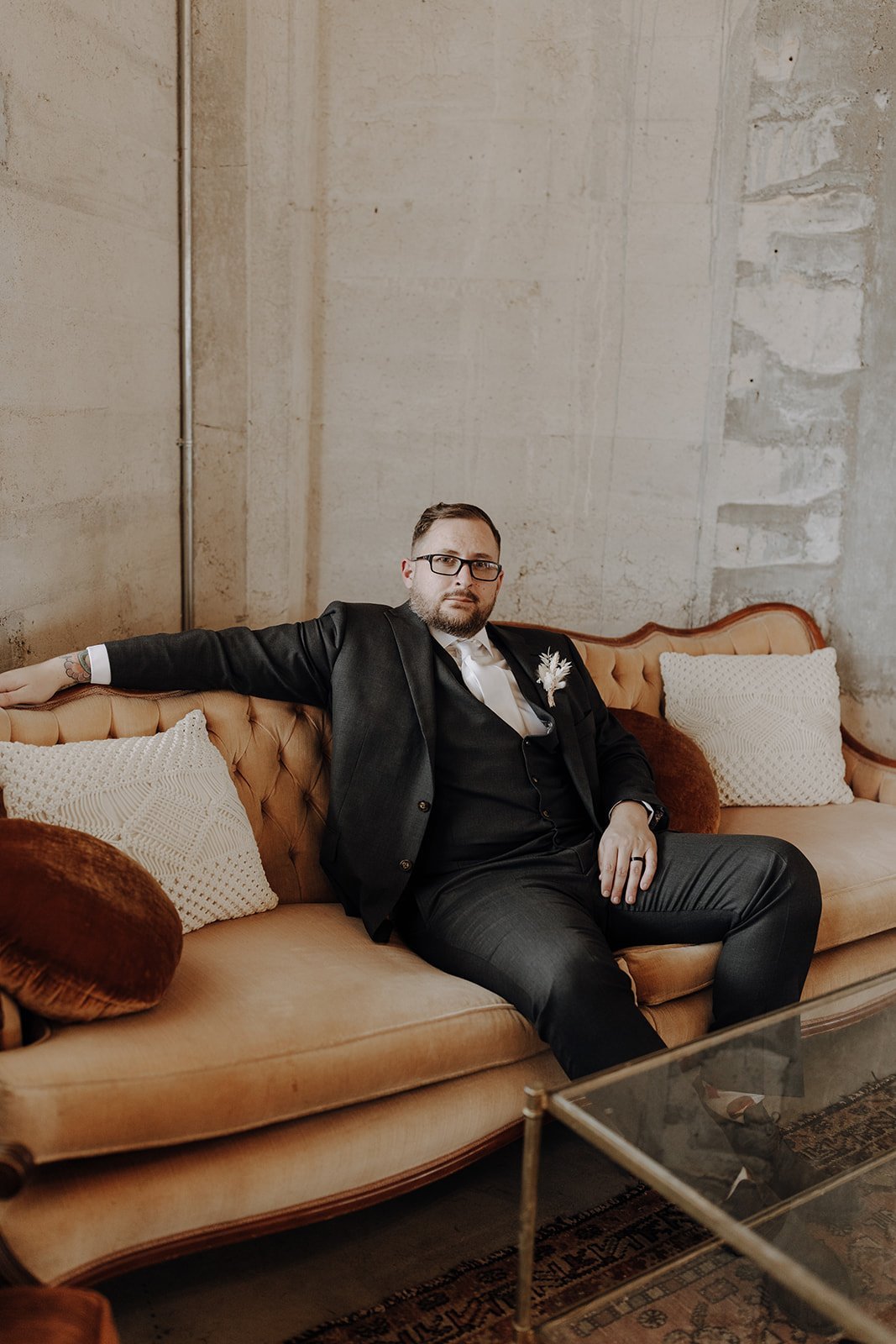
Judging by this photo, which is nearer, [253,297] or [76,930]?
[76,930]

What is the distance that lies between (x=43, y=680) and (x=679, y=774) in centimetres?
156

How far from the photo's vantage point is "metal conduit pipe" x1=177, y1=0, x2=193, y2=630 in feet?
9.66

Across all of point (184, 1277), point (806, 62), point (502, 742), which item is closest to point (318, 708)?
point (502, 742)

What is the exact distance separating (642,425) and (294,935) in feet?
7.09

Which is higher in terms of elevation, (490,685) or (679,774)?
(490,685)

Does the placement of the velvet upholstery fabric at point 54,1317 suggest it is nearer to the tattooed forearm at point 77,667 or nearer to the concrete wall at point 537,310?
the tattooed forearm at point 77,667

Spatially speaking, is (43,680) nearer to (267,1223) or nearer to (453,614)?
(453,614)

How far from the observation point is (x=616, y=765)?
8.87ft

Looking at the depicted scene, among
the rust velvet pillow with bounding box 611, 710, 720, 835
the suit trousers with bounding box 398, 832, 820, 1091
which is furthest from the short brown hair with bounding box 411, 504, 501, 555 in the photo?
the suit trousers with bounding box 398, 832, 820, 1091

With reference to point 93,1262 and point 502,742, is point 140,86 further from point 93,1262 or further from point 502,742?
point 93,1262

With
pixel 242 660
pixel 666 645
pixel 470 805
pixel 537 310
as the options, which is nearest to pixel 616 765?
pixel 470 805

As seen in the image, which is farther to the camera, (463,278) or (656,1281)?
(463,278)

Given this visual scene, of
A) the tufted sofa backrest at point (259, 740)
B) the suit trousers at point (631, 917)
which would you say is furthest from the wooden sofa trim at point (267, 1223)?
the tufted sofa backrest at point (259, 740)

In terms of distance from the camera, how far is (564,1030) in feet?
6.49
